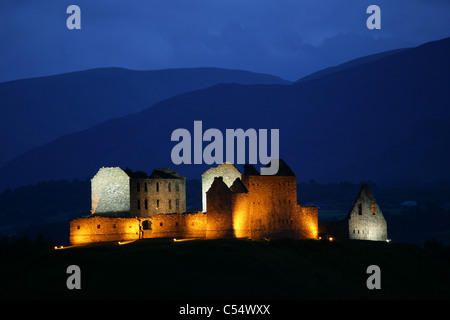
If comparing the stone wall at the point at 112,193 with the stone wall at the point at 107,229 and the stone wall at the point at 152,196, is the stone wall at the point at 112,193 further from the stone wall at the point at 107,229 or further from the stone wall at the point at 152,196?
the stone wall at the point at 107,229

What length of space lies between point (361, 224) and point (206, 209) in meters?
22.3

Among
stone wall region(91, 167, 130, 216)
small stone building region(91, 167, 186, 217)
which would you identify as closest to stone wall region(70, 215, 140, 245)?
small stone building region(91, 167, 186, 217)

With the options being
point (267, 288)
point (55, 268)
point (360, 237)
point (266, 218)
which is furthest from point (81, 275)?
point (360, 237)

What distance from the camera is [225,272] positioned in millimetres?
80062

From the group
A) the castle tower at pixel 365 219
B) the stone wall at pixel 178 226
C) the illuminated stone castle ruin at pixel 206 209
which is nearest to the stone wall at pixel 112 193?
the illuminated stone castle ruin at pixel 206 209

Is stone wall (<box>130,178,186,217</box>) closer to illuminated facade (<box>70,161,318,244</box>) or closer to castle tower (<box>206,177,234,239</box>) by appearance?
illuminated facade (<box>70,161,318,244</box>)

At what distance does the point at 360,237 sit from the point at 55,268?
137ft

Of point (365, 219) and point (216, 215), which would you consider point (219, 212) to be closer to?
point (216, 215)

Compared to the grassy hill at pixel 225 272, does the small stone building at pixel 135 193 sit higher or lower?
higher

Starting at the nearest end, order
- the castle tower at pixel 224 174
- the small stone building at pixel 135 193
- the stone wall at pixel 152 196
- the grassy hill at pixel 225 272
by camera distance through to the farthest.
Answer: the grassy hill at pixel 225 272 < the castle tower at pixel 224 174 < the stone wall at pixel 152 196 < the small stone building at pixel 135 193

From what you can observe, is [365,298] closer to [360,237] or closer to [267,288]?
[267,288]

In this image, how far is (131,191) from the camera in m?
103

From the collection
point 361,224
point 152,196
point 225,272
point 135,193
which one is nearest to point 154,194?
point 152,196

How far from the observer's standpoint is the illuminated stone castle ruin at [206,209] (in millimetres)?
94812
